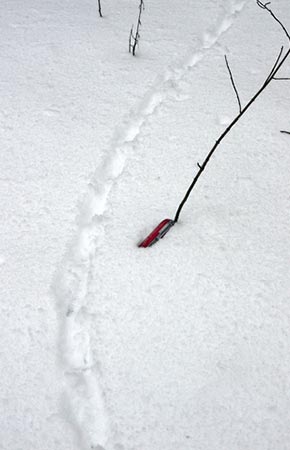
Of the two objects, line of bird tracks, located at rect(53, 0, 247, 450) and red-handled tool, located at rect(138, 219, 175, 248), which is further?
red-handled tool, located at rect(138, 219, 175, 248)

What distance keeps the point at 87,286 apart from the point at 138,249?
26 cm

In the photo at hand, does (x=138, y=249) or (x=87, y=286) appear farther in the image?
(x=138, y=249)

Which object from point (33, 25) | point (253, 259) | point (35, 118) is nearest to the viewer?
point (253, 259)

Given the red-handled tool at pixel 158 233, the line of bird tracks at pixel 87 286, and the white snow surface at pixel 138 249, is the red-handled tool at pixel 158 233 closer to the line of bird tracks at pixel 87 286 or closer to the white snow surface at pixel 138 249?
the white snow surface at pixel 138 249

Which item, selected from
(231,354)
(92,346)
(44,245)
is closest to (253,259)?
(231,354)

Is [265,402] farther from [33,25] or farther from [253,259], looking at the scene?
[33,25]

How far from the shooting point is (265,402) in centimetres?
145

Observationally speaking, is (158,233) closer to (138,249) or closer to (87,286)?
(138,249)

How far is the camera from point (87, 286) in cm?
174

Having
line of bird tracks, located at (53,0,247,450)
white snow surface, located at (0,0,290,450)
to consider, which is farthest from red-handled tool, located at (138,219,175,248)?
line of bird tracks, located at (53,0,247,450)

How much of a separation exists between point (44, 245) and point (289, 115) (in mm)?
1509

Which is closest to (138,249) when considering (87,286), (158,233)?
(158,233)

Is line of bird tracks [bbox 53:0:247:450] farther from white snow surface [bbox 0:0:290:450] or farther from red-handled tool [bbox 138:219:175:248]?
red-handled tool [bbox 138:219:175:248]

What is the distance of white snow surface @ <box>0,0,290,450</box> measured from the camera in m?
1.44
